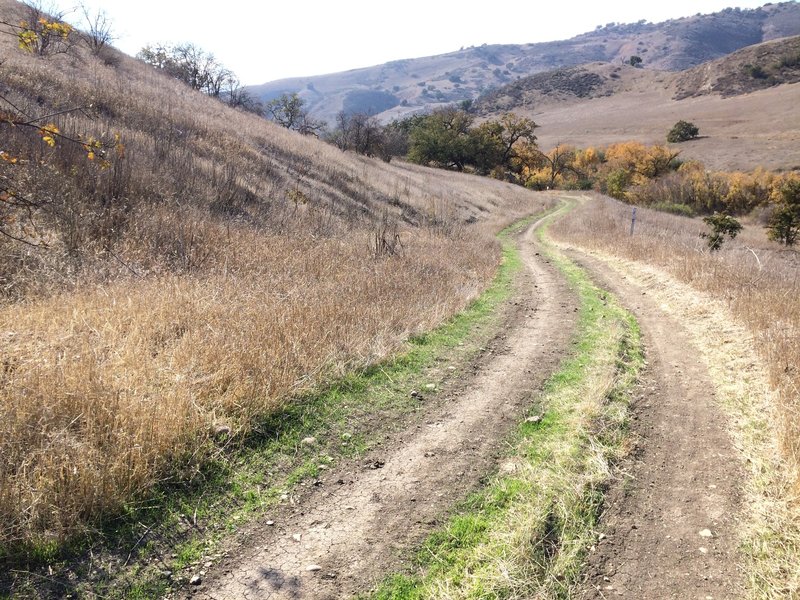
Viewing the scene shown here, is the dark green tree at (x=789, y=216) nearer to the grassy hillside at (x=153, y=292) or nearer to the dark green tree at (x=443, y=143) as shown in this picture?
the grassy hillside at (x=153, y=292)

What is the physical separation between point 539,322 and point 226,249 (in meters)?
6.24

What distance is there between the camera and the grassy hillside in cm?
376

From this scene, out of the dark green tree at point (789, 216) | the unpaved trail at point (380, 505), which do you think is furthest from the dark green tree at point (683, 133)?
the unpaved trail at point (380, 505)

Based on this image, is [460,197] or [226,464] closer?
[226,464]

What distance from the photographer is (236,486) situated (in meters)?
4.10

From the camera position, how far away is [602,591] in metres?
3.19

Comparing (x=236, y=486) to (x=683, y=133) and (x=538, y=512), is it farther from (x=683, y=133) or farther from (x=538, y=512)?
(x=683, y=133)

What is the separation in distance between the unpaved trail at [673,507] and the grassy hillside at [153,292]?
3321 mm

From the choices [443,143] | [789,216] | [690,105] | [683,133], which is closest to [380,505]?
[789,216]

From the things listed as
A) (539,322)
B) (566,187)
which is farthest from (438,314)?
(566,187)

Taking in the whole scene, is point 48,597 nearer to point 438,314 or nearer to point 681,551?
point 681,551

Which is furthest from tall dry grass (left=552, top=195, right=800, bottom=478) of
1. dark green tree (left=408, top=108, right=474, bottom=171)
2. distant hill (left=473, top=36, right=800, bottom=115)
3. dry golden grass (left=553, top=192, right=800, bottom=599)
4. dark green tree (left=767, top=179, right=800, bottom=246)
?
distant hill (left=473, top=36, right=800, bottom=115)

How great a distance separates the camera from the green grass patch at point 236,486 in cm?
314

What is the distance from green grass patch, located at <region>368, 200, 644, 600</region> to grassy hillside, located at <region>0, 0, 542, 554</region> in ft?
7.20
